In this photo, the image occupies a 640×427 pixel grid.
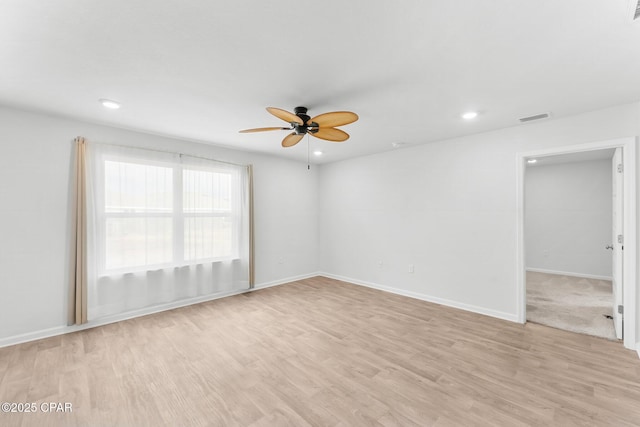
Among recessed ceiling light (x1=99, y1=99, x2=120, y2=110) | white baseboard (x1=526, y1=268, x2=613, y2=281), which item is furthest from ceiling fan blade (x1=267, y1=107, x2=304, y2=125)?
white baseboard (x1=526, y1=268, x2=613, y2=281)

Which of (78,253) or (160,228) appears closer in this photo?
(78,253)

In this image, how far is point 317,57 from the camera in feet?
6.30

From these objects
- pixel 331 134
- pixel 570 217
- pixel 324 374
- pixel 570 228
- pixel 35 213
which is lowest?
pixel 324 374

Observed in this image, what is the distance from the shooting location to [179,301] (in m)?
4.07

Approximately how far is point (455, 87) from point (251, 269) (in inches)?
160

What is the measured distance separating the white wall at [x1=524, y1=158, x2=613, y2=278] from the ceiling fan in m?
4.74

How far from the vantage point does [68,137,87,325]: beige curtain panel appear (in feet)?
10.3

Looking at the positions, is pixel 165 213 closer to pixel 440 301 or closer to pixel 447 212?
pixel 447 212

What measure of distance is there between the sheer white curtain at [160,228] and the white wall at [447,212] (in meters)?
2.19

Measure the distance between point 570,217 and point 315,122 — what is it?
6.50m

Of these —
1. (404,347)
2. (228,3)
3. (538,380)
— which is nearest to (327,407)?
(404,347)

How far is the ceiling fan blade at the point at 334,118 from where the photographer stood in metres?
2.22

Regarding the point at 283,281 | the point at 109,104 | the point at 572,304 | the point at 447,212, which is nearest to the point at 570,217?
the point at 572,304

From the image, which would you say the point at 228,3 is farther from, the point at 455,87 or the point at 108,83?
the point at 455,87
